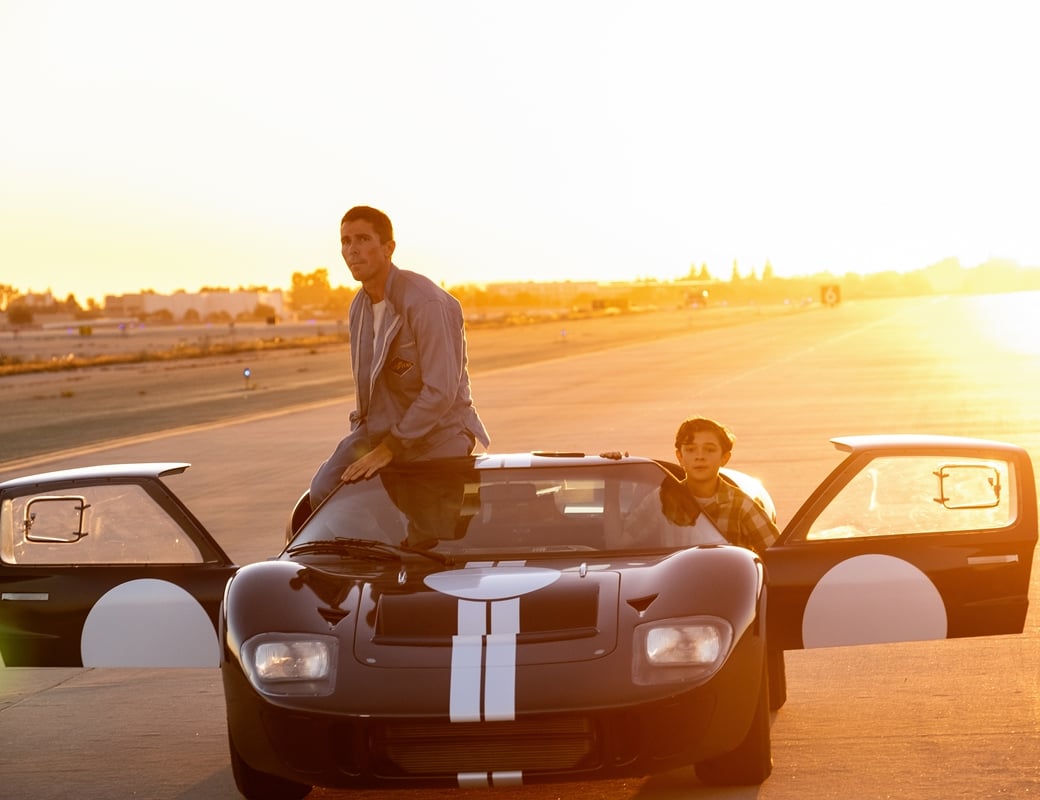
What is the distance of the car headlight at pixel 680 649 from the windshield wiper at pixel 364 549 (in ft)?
2.93

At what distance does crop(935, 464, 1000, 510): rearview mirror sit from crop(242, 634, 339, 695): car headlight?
2387mm

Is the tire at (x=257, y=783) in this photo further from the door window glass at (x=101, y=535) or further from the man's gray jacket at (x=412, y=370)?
the man's gray jacket at (x=412, y=370)

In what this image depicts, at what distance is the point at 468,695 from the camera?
449 centimetres

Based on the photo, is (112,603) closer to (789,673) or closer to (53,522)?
(53,522)

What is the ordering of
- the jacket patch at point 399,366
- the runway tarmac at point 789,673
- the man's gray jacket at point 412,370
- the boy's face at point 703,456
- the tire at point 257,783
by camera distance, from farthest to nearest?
the boy's face at point 703,456, the jacket patch at point 399,366, the man's gray jacket at point 412,370, the runway tarmac at point 789,673, the tire at point 257,783

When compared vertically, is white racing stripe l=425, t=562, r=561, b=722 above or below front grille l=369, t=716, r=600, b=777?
above

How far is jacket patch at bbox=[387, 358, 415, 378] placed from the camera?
638 cm

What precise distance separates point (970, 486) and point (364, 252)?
2.68 m

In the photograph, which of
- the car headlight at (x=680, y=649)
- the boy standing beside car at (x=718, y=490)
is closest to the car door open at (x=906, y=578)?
the boy standing beside car at (x=718, y=490)

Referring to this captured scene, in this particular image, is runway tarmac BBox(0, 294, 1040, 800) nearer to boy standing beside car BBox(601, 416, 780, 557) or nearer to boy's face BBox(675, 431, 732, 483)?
boy standing beside car BBox(601, 416, 780, 557)

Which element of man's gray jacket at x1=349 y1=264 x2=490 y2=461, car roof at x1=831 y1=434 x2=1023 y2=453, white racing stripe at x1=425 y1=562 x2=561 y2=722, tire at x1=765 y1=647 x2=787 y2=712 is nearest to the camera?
white racing stripe at x1=425 y1=562 x2=561 y2=722

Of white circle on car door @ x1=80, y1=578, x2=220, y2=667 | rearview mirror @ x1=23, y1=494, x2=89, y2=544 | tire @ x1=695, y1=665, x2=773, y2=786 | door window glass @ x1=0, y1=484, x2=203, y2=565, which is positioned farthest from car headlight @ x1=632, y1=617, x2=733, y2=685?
rearview mirror @ x1=23, y1=494, x2=89, y2=544

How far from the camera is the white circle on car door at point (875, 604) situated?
5.59m

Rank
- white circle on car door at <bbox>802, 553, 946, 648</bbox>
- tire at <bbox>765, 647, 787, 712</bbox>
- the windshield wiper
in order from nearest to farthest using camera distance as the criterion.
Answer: the windshield wiper < white circle on car door at <bbox>802, 553, 946, 648</bbox> < tire at <bbox>765, 647, 787, 712</bbox>
